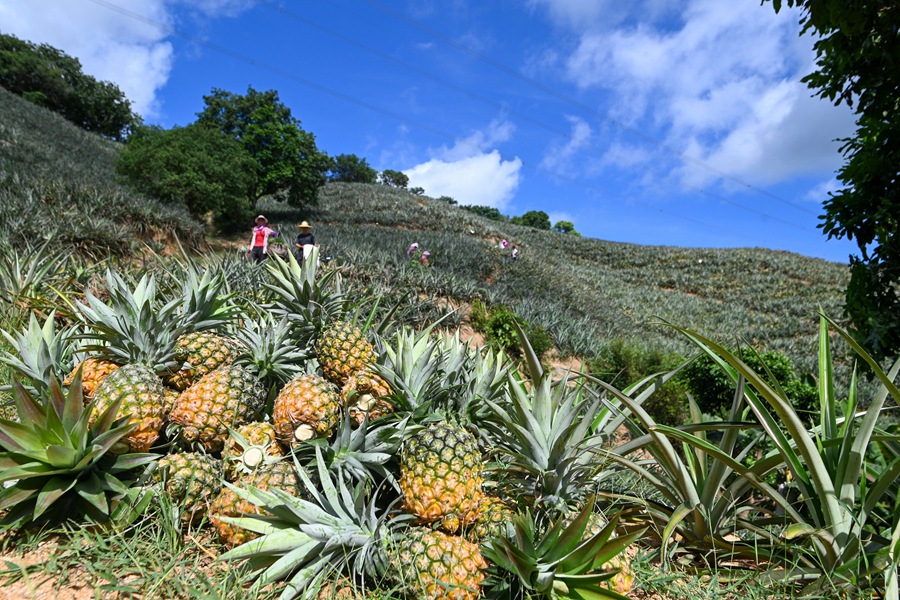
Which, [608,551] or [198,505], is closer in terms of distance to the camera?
[608,551]

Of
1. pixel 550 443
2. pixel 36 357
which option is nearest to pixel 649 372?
pixel 550 443

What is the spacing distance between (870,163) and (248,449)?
6.14 meters

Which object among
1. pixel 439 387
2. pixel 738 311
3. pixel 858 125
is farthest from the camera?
→ pixel 738 311

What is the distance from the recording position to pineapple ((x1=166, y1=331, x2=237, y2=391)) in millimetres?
2465

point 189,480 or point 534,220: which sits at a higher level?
point 534,220

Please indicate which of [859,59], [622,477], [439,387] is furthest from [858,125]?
[439,387]

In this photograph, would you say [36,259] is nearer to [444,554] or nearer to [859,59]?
[444,554]

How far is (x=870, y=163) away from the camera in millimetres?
4699

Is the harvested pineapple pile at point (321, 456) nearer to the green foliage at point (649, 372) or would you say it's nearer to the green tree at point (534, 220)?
the green foliage at point (649, 372)

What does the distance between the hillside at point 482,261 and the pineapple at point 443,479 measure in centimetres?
93

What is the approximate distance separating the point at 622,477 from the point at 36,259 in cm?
598

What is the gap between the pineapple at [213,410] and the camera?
212cm

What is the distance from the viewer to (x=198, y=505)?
2.02 meters

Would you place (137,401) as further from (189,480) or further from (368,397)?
(368,397)
